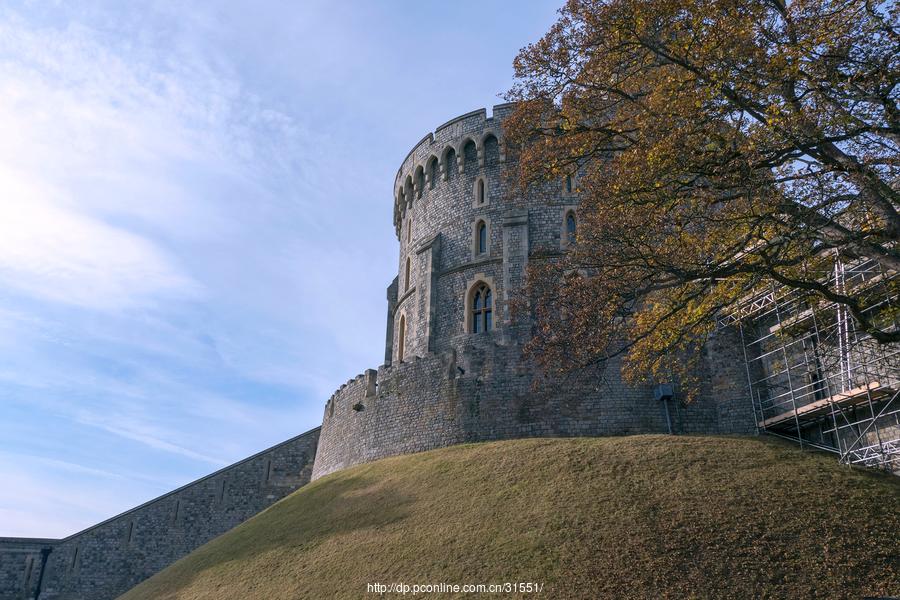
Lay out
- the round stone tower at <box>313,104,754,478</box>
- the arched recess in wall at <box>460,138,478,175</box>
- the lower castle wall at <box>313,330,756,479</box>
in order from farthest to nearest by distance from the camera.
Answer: the arched recess in wall at <box>460,138,478,175</box>
the round stone tower at <box>313,104,754,478</box>
the lower castle wall at <box>313,330,756,479</box>

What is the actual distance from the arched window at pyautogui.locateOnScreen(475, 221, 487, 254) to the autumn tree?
13.1 metres

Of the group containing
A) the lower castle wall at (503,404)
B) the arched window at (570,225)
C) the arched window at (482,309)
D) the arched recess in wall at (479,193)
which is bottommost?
the lower castle wall at (503,404)

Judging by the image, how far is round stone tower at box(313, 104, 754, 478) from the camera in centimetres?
2325

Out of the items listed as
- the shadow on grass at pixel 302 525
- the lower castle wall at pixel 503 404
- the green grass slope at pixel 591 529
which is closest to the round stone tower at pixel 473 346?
the lower castle wall at pixel 503 404

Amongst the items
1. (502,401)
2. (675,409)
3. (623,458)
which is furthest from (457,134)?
(623,458)

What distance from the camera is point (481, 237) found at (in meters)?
30.8

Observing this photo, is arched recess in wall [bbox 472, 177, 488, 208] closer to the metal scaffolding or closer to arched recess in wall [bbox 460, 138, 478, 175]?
arched recess in wall [bbox 460, 138, 478, 175]

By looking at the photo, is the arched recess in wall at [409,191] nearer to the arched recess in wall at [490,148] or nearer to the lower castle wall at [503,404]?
the arched recess in wall at [490,148]

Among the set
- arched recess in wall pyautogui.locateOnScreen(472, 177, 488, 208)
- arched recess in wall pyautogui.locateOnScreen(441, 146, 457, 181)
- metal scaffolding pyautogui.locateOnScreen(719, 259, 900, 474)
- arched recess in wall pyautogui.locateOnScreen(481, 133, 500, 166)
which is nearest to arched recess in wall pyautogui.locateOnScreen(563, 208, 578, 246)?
arched recess in wall pyautogui.locateOnScreen(472, 177, 488, 208)

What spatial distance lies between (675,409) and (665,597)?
10.6 m

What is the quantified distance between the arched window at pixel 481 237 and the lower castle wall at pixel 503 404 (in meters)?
4.36

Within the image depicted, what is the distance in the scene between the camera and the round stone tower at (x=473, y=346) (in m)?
23.2

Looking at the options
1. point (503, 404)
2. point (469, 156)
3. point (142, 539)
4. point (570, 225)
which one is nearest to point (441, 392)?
point (503, 404)

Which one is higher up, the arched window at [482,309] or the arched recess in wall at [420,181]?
the arched recess in wall at [420,181]
